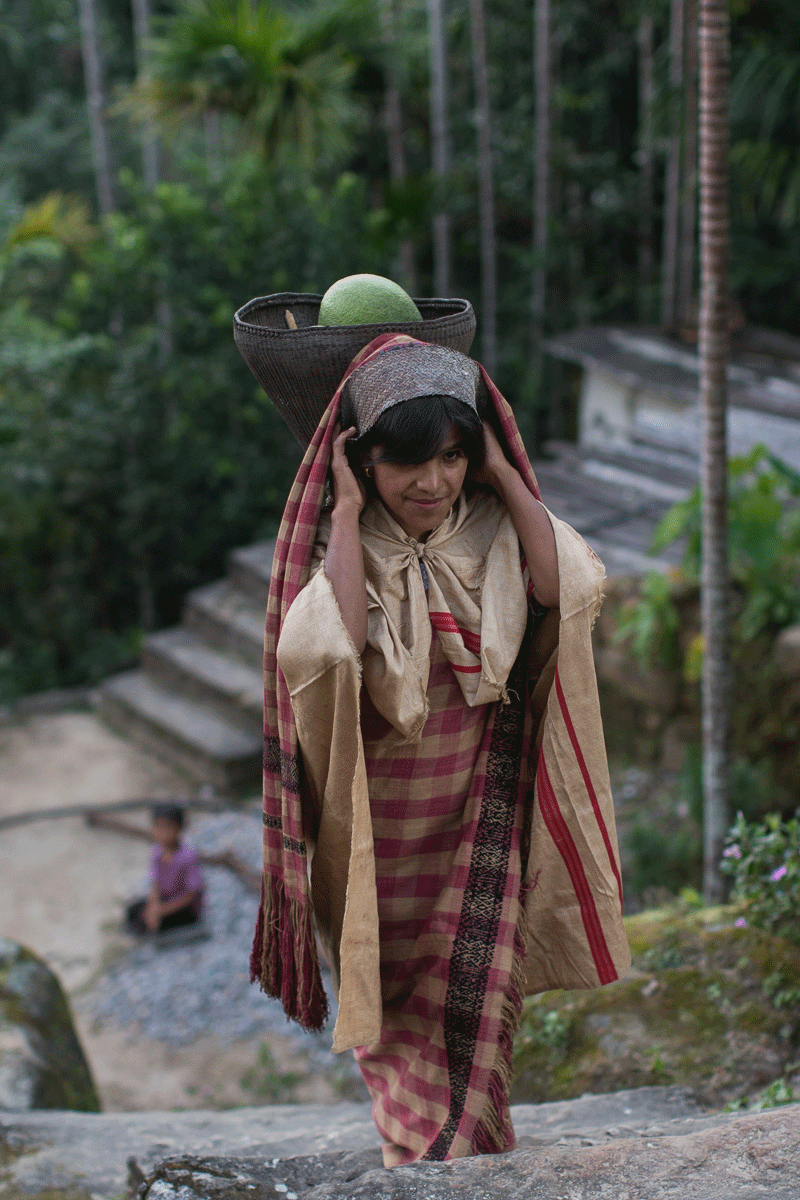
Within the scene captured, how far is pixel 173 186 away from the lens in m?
7.09

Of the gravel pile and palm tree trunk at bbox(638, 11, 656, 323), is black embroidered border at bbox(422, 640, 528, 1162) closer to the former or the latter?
the gravel pile

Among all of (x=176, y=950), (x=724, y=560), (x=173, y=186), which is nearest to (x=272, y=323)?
(x=724, y=560)

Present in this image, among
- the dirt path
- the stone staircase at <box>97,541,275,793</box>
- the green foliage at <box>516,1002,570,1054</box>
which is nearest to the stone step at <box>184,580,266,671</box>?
the stone staircase at <box>97,541,275,793</box>

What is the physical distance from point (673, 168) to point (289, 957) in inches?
294

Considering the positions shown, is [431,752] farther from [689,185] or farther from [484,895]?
[689,185]

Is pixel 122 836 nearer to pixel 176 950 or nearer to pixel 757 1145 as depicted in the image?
pixel 176 950

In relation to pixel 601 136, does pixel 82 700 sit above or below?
below

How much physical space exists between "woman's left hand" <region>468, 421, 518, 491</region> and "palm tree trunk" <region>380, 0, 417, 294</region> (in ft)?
21.6

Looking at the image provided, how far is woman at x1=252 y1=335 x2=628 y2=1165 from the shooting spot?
1.77 m

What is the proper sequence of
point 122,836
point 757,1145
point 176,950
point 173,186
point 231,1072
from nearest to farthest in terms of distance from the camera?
point 757,1145
point 231,1072
point 176,950
point 122,836
point 173,186

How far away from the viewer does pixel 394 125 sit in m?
8.19

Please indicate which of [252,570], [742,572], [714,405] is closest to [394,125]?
[252,570]

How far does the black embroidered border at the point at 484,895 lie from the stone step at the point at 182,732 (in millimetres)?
4384

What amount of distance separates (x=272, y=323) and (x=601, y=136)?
798cm
